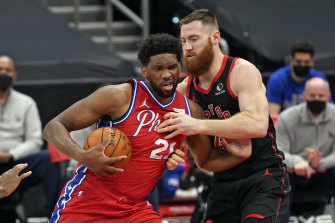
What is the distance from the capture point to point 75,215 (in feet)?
14.0

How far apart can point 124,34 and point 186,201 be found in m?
4.09

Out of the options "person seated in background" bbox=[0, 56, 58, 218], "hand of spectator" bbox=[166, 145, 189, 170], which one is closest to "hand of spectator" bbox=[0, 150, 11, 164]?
"person seated in background" bbox=[0, 56, 58, 218]

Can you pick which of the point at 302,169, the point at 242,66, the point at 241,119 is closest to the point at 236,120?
the point at 241,119

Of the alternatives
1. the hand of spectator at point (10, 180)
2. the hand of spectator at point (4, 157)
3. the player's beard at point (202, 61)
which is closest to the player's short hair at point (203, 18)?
the player's beard at point (202, 61)

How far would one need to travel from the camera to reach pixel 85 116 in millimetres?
4129

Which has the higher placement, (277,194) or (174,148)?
(174,148)

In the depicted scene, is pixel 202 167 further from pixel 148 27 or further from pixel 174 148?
pixel 148 27

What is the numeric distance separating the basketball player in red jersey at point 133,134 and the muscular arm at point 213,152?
0.14 feet

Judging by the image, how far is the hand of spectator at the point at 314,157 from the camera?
646 centimetres

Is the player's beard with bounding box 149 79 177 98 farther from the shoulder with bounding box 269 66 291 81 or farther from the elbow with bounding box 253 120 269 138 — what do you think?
the shoulder with bounding box 269 66 291 81

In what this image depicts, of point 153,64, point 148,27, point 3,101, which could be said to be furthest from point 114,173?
point 148,27

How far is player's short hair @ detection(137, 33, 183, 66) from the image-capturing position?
14.1 feet

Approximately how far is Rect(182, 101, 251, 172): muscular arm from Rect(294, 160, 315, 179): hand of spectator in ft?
6.46

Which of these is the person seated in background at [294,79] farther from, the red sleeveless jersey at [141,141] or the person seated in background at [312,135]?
the red sleeveless jersey at [141,141]
